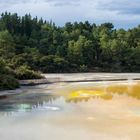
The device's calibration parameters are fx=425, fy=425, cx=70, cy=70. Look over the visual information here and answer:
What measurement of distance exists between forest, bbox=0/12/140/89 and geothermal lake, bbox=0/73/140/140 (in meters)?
20.2

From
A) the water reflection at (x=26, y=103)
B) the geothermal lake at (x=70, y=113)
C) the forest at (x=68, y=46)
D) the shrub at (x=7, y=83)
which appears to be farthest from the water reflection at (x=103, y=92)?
the forest at (x=68, y=46)

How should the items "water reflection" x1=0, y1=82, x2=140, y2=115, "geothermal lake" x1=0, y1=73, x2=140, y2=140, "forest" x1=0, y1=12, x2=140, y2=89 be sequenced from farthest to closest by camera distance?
1. "forest" x1=0, y1=12, x2=140, y2=89
2. "water reflection" x1=0, y1=82, x2=140, y2=115
3. "geothermal lake" x1=0, y1=73, x2=140, y2=140

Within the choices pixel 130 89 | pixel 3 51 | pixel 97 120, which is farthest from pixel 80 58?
pixel 97 120

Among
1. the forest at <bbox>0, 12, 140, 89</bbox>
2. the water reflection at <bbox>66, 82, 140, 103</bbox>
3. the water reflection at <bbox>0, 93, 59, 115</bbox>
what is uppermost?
the forest at <bbox>0, 12, 140, 89</bbox>

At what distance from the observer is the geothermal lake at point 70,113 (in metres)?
25.5

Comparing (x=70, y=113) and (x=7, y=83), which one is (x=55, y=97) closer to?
(x=7, y=83)

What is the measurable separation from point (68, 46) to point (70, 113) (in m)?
48.0

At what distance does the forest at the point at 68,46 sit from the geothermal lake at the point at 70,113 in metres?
20.2

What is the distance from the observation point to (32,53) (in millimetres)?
72938

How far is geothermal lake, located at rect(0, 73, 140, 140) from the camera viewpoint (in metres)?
25.5

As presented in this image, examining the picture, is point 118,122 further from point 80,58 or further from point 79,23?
point 79,23

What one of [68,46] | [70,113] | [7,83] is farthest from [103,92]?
[68,46]

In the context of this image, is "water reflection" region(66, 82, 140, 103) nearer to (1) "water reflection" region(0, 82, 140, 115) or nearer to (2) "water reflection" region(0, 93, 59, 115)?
(1) "water reflection" region(0, 82, 140, 115)

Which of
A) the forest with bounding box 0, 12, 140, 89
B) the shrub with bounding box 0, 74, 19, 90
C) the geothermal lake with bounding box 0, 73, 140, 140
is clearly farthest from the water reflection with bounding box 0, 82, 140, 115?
the forest with bounding box 0, 12, 140, 89
